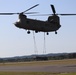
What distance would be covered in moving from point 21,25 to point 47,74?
13953mm

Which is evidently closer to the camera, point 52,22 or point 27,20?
point 27,20

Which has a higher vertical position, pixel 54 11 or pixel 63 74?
pixel 54 11

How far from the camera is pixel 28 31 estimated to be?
64.4m

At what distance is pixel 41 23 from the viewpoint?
69688mm

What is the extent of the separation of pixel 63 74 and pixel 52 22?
2057cm

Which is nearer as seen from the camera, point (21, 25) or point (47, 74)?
point (47, 74)

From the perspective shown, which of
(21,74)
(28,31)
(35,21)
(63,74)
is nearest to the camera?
(63,74)

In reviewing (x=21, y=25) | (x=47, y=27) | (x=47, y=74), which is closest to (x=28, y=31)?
(x=21, y=25)

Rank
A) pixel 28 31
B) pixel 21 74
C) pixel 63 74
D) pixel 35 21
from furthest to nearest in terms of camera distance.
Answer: pixel 35 21
pixel 28 31
pixel 21 74
pixel 63 74

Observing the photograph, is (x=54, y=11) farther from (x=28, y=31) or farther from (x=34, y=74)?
(x=34, y=74)

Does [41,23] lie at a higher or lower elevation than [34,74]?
higher

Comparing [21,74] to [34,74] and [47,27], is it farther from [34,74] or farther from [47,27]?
[47,27]

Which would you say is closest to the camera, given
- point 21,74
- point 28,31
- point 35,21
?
point 21,74

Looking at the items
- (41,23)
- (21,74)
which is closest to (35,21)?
(41,23)
